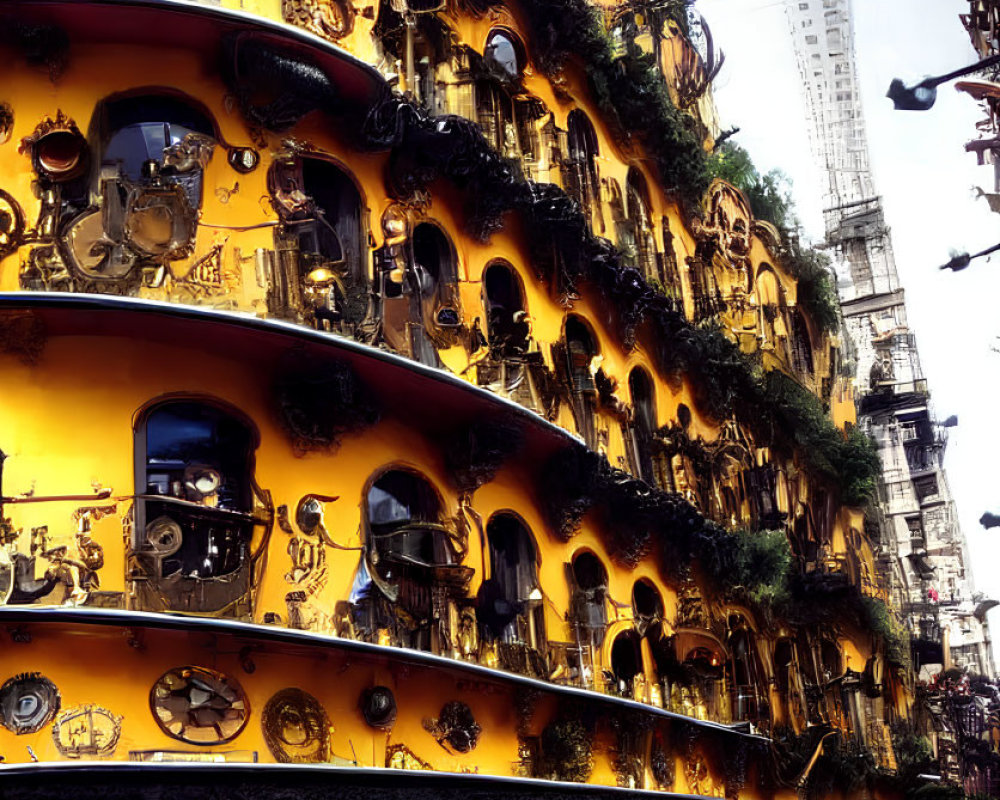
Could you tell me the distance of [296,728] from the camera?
58.2ft

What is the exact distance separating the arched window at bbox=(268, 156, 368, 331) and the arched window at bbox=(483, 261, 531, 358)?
9.75ft

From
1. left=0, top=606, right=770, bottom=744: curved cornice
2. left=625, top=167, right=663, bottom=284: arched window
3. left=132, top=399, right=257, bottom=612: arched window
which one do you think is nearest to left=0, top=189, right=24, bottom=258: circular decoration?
left=132, top=399, right=257, bottom=612: arched window

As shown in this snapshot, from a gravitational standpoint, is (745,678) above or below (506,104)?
below

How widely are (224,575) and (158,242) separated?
3925 millimetres

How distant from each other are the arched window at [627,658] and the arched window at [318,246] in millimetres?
7403

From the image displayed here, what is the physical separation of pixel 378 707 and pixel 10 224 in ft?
23.2

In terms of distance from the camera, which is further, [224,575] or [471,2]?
[471,2]

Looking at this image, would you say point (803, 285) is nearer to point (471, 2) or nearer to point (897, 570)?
point (897, 570)

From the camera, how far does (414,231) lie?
22.3 meters

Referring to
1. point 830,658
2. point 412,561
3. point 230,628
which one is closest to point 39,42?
point 230,628

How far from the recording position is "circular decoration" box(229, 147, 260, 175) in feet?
65.3

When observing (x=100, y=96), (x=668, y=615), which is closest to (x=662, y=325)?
(x=668, y=615)

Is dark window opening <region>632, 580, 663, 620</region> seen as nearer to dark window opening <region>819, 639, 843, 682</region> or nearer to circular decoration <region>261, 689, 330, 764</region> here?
dark window opening <region>819, 639, 843, 682</region>

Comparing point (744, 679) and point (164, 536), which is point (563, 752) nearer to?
point (164, 536)
